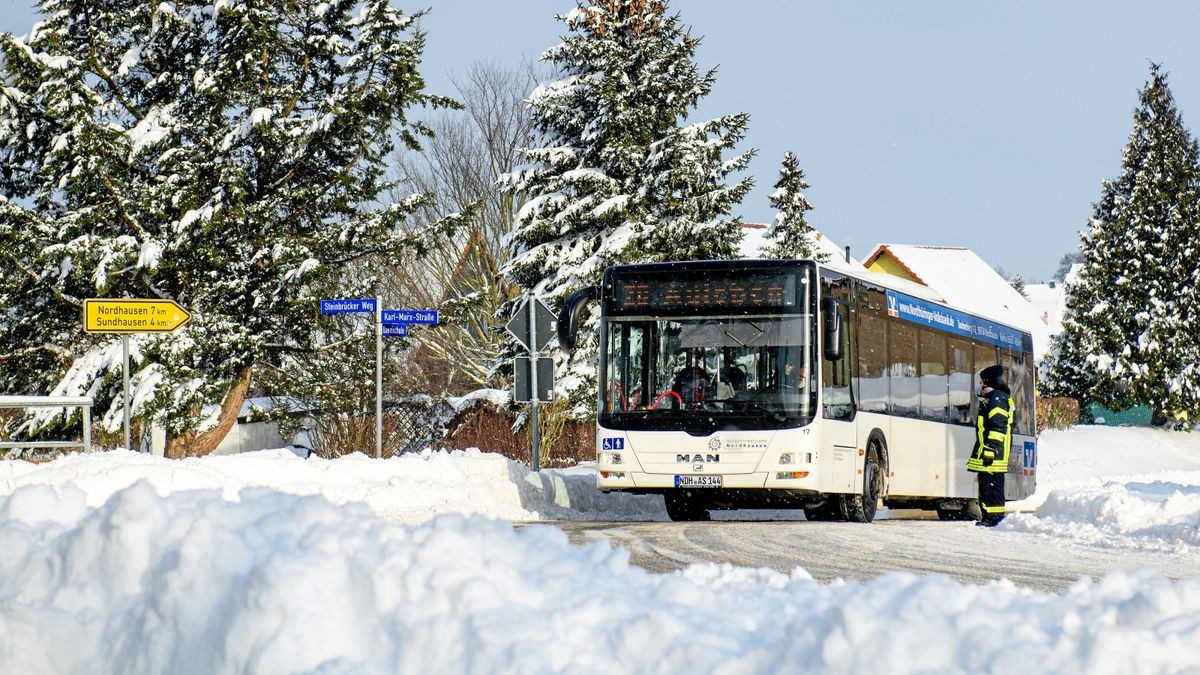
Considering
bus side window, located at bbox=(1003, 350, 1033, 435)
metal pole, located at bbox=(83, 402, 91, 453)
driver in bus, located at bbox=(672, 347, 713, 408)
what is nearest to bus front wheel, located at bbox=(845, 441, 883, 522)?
driver in bus, located at bbox=(672, 347, 713, 408)

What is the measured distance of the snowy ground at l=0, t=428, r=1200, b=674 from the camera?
13.6ft

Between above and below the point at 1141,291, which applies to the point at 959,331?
below

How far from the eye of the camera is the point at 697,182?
103 feet

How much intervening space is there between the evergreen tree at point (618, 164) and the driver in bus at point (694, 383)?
13783 mm

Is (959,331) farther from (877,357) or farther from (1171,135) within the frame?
(1171,135)

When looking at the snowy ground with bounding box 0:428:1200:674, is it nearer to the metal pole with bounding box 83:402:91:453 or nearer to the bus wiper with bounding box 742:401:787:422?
the bus wiper with bounding box 742:401:787:422

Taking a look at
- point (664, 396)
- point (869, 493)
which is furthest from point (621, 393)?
point (869, 493)

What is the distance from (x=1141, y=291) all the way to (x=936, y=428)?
124 ft

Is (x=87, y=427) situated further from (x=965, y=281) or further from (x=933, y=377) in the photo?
(x=965, y=281)

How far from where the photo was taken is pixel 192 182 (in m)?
27.4

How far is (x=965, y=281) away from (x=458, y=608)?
79.4m

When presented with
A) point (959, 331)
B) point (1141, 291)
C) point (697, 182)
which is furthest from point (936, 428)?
point (1141, 291)

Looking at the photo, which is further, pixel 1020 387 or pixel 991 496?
pixel 1020 387

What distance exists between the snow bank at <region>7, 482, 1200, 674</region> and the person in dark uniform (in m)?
10.6
